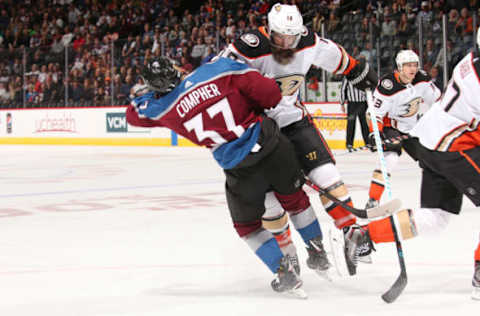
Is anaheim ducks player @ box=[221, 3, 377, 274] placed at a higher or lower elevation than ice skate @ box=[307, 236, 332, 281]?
higher

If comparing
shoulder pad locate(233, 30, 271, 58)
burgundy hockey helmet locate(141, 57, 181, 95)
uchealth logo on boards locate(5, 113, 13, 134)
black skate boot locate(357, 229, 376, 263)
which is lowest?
uchealth logo on boards locate(5, 113, 13, 134)

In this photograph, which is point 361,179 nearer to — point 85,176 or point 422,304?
point 85,176

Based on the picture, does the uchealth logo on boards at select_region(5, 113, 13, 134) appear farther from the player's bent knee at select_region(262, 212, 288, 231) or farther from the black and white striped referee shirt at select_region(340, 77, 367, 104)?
the player's bent knee at select_region(262, 212, 288, 231)

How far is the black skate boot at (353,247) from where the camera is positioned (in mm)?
3145

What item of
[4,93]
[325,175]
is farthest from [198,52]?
[325,175]

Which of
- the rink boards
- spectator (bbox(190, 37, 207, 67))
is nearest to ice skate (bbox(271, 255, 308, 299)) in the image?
the rink boards

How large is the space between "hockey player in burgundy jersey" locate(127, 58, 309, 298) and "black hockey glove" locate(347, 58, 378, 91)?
2.56ft

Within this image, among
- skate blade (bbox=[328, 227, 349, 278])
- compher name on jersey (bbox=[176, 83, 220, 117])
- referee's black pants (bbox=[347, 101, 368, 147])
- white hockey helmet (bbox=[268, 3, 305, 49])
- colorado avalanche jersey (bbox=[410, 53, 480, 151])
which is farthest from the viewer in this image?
referee's black pants (bbox=[347, 101, 368, 147])

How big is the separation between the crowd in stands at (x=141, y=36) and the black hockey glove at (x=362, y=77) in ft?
25.0

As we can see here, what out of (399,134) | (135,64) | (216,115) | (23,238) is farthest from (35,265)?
(135,64)

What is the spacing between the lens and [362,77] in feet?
12.2

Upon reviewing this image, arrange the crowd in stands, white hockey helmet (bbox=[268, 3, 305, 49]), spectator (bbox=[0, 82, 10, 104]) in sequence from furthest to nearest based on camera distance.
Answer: spectator (bbox=[0, 82, 10, 104]) < the crowd in stands < white hockey helmet (bbox=[268, 3, 305, 49])

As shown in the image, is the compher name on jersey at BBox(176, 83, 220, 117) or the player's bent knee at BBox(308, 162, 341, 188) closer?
the compher name on jersey at BBox(176, 83, 220, 117)

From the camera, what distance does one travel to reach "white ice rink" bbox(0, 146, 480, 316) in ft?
9.50
